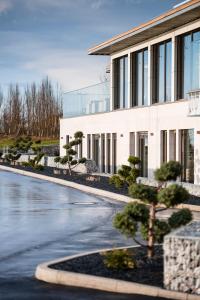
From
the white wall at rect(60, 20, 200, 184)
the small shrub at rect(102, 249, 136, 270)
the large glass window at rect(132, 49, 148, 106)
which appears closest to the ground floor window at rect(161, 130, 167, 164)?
the white wall at rect(60, 20, 200, 184)

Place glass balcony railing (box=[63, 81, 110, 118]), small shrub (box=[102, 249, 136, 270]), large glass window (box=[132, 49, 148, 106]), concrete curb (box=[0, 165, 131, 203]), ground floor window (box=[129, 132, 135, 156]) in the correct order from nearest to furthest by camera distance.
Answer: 1. small shrub (box=[102, 249, 136, 270])
2. concrete curb (box=[0, 165, 131, 203])
3. large glass window (box=[132, 49, 148, 106])
4. ground floor window (box=[129, 132, 135, 156])
5. glass balcony railing (box=[63, 81, 110, 118])

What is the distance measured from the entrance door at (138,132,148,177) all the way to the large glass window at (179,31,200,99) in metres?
4.64

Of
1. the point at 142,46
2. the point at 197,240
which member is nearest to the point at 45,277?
the point at 197,240

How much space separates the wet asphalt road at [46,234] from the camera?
1204 cm

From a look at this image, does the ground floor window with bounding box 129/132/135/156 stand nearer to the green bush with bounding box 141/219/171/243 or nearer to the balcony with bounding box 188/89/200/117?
the balcony with bounding box 188/89/200/117

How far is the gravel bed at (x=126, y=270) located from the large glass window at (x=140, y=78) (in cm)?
3001

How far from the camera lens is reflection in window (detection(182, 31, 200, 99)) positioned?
3610cm

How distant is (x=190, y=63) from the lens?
37.3 m

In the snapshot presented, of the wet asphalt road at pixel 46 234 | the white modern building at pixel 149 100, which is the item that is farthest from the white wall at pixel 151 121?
the wet asphalt road at pixel 46 234

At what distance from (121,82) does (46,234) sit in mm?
30650

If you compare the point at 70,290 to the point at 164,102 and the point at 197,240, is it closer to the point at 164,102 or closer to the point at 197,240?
the point at 197,240

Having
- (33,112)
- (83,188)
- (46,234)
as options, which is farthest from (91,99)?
(33,112)

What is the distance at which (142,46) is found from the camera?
44.0m

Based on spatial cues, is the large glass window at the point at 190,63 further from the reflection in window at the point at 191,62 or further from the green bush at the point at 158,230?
the green bush at the point at 158,230
